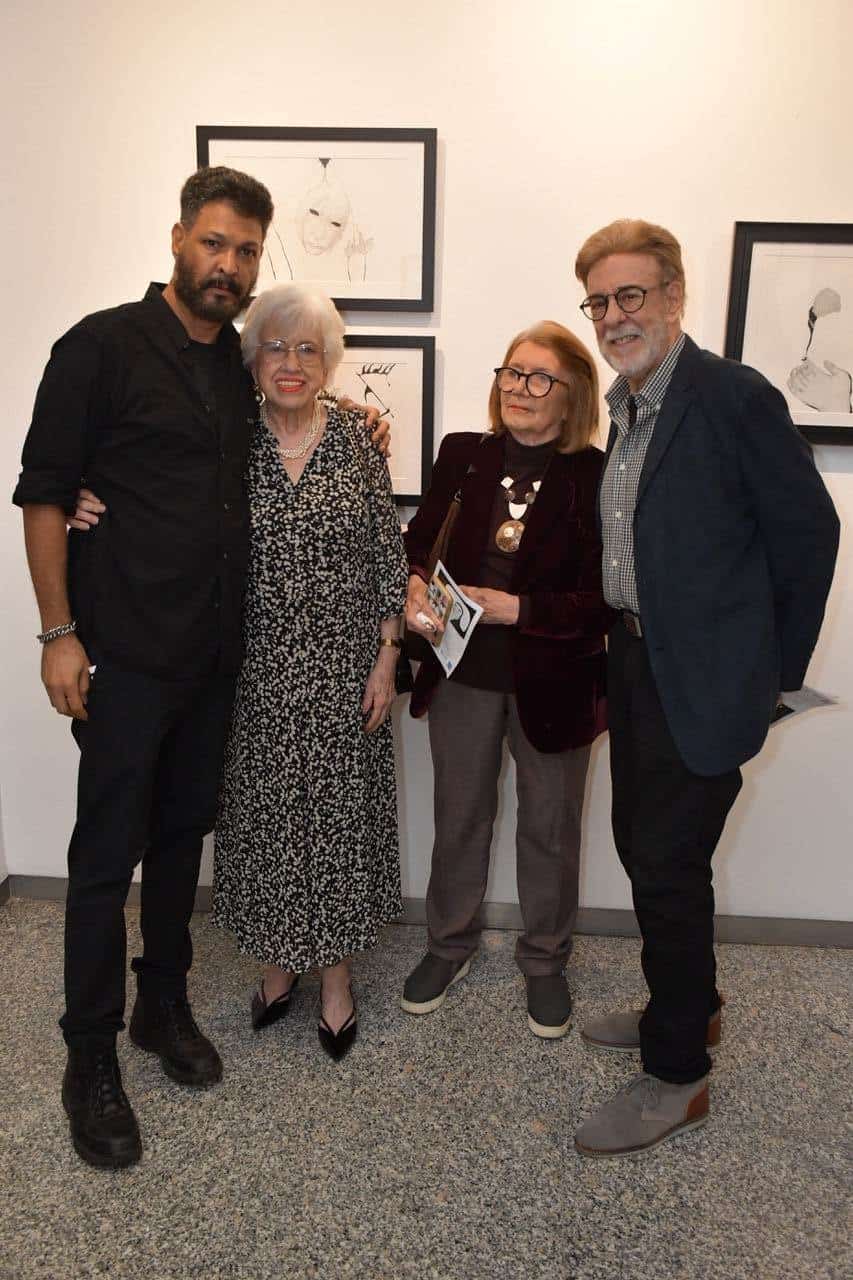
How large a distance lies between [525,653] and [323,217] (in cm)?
129

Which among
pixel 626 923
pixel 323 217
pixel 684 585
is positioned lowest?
pixel 626 923

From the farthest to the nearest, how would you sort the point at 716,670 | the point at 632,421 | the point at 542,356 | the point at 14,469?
1. the point at 14,469
2. the point at 542,356
3. the point at 632,421
4. the point at 716,670

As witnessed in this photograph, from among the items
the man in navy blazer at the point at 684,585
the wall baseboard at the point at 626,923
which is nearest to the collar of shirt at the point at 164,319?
the man in navy blazer at the point at 684,585

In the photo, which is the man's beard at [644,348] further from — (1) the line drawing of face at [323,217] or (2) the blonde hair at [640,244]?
(1) the line drawing of face at [323,217]

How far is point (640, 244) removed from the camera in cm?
170

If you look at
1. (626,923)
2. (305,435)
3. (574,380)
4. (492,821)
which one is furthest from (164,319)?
(626,923)

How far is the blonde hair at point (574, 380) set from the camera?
204cm

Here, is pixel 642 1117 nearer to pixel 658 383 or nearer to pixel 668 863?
pixel 668 863

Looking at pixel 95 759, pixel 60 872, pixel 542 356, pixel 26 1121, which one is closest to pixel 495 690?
pixel 542 356

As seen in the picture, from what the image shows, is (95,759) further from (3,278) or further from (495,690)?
(3,278)

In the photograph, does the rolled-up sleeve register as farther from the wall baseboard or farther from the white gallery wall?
the wall baseboard

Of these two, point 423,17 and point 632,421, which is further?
point 423,17

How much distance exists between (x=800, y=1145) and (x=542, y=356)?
5.97 feet

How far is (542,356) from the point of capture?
203 centimetres
